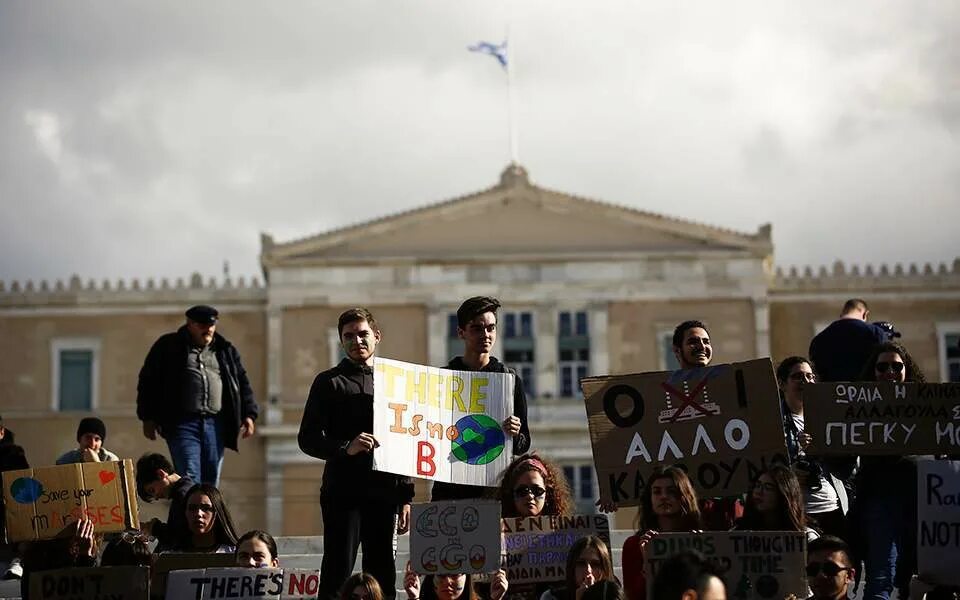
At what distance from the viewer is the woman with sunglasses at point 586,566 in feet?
30.0

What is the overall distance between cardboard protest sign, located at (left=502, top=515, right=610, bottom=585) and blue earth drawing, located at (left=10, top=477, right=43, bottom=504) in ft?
10.3

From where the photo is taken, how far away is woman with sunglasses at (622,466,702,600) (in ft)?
30.3

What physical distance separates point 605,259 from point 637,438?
30.2 meters

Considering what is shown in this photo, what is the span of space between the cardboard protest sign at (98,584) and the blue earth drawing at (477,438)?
6.15 feet

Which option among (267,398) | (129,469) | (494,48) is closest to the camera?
(129,469)

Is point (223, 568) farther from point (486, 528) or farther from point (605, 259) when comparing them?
point (605, 259)

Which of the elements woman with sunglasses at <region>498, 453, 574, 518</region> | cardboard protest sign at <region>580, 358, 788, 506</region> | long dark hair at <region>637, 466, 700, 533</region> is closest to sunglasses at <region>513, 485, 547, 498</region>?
woman with sunglasses at <region>498, 453, 574, 518</region>

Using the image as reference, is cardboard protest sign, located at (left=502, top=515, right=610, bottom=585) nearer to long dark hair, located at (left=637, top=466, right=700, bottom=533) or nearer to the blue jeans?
long dark hair, located at (left=637, top=466, right=700, bottom=533)

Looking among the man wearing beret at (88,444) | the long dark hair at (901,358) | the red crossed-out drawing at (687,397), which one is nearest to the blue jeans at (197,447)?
the man wearing beret at (88,444)

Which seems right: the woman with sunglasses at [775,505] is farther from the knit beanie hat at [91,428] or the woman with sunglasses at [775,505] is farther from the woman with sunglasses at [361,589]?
the knit beanie hat at [91,428]

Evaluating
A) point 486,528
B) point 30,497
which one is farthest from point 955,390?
point 30,497

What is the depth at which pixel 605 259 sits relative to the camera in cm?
4047

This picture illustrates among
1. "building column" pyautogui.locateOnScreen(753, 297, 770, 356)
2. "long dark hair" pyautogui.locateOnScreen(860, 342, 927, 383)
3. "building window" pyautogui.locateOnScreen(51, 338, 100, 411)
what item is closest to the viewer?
"long dark hair" pyautogui.locateOnScreen(860, 342, 927, 383)

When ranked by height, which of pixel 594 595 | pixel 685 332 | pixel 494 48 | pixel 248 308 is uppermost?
pixel 494 48
